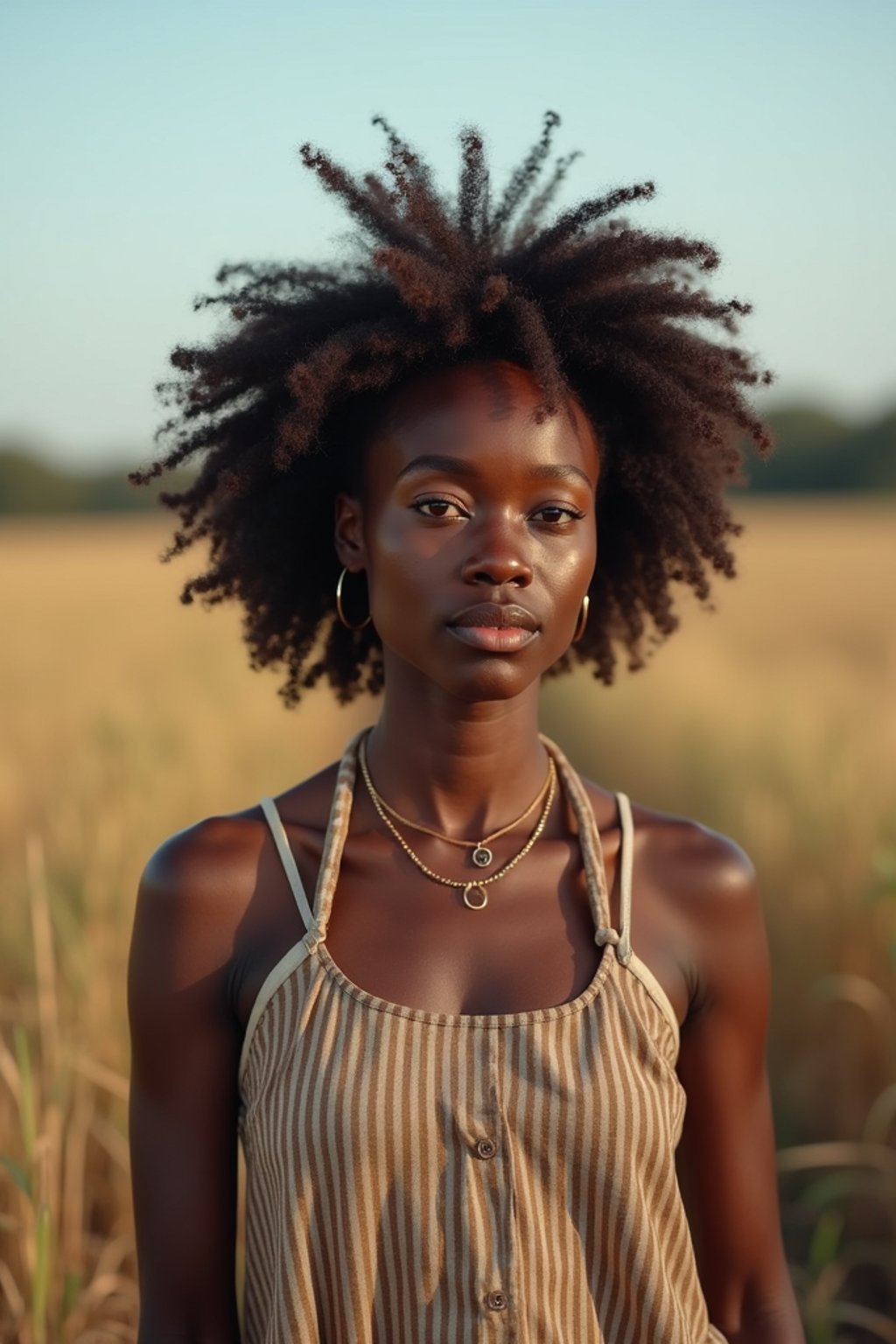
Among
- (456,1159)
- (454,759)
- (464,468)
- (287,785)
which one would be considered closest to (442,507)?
(464,468)

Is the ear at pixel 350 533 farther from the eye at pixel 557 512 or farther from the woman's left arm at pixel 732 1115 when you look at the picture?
the woman's left arm at pixel 732 1115

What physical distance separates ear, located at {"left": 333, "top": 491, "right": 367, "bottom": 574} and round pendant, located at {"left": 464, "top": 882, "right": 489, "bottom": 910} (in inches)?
18.6

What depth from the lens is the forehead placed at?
2012 mm

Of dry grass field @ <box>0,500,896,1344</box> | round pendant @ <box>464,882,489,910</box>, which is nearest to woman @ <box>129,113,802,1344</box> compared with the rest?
round pendant @ <box>464,882,489,910</box>

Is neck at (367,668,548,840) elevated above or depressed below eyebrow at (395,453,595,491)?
below

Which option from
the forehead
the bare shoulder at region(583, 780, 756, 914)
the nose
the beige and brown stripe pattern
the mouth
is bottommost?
the beige and brown stripe pattern

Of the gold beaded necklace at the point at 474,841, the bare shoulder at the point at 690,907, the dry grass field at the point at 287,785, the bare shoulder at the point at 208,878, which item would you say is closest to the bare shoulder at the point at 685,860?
the bare shoulder at the point at 690,907

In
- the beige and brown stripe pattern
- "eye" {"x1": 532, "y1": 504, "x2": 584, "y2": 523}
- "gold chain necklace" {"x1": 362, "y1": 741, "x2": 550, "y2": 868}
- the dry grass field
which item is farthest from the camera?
the dry grass field

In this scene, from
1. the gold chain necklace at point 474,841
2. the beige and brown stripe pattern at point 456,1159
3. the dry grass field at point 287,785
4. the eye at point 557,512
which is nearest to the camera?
the beige and brown stripe pattern at point 456,1159

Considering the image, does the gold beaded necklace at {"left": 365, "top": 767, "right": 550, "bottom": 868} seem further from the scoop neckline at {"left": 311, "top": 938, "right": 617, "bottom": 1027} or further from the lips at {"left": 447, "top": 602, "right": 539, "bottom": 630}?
the lips at {"left": 447, "top": 602, "right": 539, "bottom": 630}

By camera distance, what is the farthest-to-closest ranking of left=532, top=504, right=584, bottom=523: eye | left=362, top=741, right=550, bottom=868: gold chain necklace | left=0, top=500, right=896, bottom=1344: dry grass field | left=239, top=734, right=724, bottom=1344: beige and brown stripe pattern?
left=0, top=500, right=896, bottom=1344: dry grass field → left=362, top=741, right=550, bottom=868: gold chain necklace → left=532, top=504, right=584, bottom=523: eye → left=239, top=734, right=724, bottom=1344: beige and brown stripe pattern

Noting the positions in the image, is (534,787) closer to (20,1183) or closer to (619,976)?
(619,976)

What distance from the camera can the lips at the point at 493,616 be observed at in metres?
1.97

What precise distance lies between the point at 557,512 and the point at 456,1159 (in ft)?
2.73
